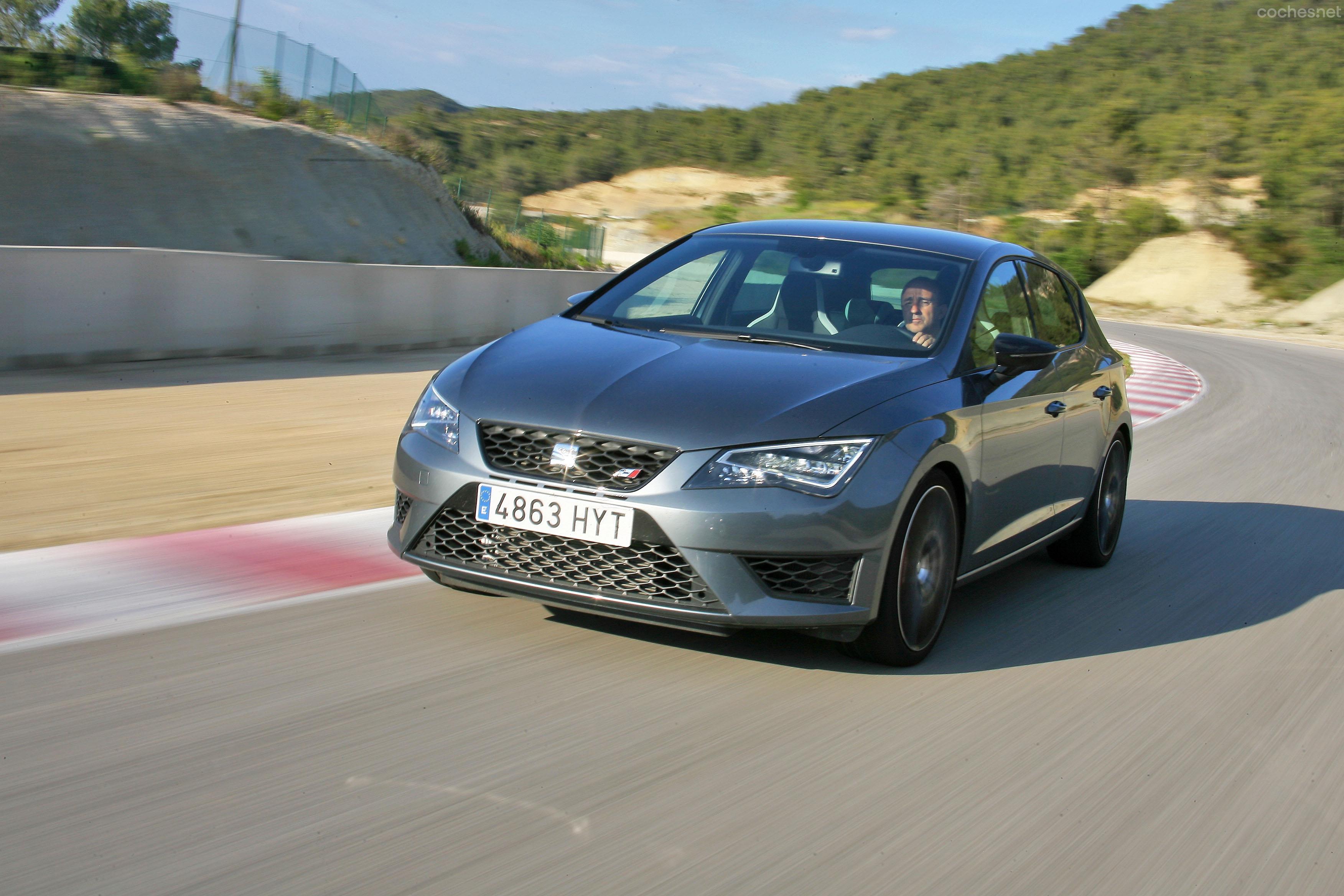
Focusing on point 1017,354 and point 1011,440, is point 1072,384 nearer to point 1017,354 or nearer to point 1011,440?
point 1011,440

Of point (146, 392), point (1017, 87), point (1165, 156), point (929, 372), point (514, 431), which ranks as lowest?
point (146, 392)

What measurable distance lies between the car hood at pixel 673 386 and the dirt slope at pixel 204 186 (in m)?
23.9

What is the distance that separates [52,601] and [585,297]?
2280mm

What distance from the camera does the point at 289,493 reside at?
23.5 ft

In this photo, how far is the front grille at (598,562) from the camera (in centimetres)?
414

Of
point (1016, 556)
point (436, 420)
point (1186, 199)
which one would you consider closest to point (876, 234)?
point (1016, 556)

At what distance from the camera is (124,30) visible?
33562 mm

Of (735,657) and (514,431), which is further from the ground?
(514,431)

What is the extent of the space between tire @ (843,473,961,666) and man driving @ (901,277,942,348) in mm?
611

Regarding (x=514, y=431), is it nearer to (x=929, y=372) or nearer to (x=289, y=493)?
(x=929, y=372)

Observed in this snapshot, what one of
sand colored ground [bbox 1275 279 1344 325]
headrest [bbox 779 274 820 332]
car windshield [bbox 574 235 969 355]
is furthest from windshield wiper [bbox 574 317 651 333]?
sand colored ground [bbox 1275 279 1344 325]

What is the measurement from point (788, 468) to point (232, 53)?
33.7 m

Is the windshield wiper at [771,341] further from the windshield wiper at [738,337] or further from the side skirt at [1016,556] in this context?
the side skirt at [1016,556]

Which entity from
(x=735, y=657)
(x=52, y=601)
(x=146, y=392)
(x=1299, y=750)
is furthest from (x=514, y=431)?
(x=146, y=392)
